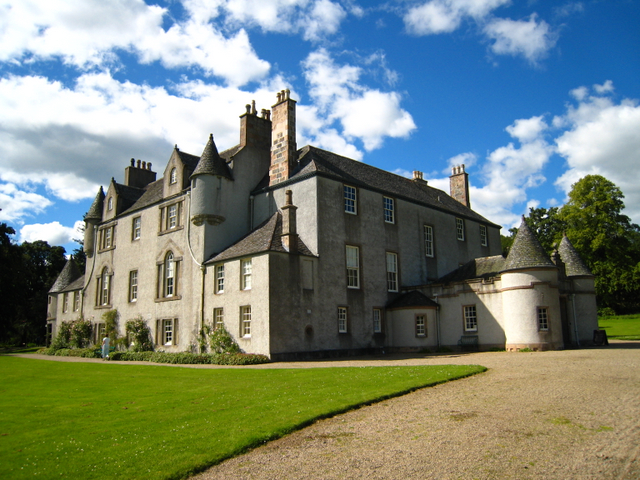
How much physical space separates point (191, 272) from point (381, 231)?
1192cm

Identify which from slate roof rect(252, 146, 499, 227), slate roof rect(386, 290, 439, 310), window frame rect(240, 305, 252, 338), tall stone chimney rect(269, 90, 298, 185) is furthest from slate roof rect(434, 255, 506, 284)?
window frame rect(240, 305, 252, 338)

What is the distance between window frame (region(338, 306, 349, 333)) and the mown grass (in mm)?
24456

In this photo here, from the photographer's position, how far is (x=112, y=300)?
121 feet

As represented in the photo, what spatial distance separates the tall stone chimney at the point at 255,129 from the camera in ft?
105

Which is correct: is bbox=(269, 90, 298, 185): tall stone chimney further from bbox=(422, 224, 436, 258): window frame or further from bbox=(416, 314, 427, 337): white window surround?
bbox=(416, 314, 427, 337): white window surround

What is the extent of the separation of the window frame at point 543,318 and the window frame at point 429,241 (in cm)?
1001

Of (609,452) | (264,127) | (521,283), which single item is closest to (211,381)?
(609,452)

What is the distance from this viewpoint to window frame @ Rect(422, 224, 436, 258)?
34.5m

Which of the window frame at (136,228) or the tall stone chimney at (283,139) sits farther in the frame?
the window frame at (136,228)

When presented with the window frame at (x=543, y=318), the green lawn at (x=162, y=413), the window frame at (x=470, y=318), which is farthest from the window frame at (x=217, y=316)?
the window frame at (x=543, y=318)

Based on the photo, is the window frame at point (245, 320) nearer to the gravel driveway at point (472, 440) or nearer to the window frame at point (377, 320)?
the window frame at point (377, 320)

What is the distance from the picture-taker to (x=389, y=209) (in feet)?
105

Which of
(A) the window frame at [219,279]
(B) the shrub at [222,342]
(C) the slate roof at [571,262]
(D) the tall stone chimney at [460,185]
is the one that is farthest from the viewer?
(D) the tall stone chimney at [460,185]

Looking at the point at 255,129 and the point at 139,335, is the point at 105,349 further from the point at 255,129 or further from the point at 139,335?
the point at 255,129
